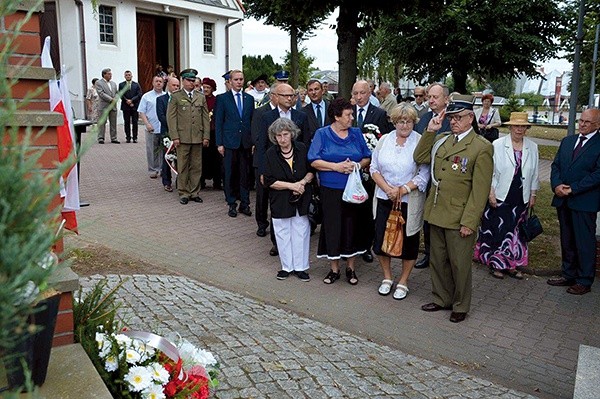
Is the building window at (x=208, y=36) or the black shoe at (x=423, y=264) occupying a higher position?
the building window at (x=208, y=36)

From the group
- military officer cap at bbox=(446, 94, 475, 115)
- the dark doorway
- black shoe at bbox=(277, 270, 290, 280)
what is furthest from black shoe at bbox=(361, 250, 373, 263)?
the dark doorway

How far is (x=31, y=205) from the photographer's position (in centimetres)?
145

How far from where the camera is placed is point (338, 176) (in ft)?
20.7

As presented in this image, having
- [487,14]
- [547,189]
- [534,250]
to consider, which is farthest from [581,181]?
[487,14]

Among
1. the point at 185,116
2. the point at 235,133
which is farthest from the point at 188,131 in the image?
the point at 235,133

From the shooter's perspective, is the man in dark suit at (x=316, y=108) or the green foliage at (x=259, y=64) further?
the green foliage at (x=259, y=64)

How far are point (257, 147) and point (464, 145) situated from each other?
343cm

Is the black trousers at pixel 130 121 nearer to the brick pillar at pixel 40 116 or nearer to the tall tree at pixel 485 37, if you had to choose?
the tall tree at pixel 485 37

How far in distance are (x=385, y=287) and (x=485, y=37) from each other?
21991 millimetres

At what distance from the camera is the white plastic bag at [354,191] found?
6117mm

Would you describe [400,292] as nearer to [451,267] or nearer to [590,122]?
[451,267]

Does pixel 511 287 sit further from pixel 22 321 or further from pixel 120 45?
pixel 120 45

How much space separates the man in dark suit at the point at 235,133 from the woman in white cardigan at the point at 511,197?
12.8 feet

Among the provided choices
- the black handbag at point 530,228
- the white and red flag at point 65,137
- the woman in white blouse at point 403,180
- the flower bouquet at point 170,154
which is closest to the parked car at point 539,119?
the flower bouquet at point 170,154
